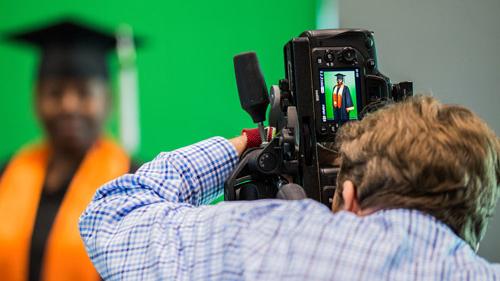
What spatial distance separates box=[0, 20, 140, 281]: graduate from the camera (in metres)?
2.04

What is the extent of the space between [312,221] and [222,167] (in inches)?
17.2

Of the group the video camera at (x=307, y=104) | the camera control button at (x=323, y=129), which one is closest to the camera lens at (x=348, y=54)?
the video camera at (x=307, y=104)

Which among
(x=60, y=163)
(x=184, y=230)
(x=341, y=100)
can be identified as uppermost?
(x=341, y=100)

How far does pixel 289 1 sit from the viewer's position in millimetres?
2234

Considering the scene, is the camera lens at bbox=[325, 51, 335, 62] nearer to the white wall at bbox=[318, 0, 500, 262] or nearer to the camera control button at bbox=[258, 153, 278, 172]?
the camera control button at bbox=[258, 153, 278, 172]

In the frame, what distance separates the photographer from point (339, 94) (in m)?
1.21

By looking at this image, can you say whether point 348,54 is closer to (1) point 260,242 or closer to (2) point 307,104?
(2) point 307,104

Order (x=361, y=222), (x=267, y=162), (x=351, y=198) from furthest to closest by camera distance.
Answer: (x=267, y=162)
(x=351, y=198)
(x=361, y=222)

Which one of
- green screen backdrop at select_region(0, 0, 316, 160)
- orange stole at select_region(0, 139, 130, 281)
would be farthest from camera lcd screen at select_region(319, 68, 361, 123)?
orange stole at select_region(0, 139, 130, 281)

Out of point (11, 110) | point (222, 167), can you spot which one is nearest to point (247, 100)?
point (222, 167)

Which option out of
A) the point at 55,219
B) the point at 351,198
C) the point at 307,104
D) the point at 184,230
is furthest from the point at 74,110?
the point at 351,198

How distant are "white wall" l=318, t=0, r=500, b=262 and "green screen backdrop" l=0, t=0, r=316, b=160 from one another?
31 centimetres

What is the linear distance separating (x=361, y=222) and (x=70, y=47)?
5.54 ft

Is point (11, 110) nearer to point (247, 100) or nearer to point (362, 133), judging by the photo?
point (247, 100)
